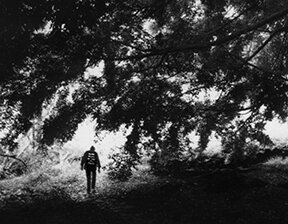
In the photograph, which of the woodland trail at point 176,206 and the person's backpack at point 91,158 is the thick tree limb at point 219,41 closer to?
the person's backpack at point 91,158

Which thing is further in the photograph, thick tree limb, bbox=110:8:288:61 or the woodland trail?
the woodland trail

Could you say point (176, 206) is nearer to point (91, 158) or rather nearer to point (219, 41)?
point (91, 158)

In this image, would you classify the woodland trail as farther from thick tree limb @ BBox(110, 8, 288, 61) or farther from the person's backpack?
thick tree limb @ BBox(110, 8, 288, 61)

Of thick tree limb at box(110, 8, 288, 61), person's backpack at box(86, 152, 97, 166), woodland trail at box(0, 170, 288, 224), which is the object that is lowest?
woodland trail at box(0, 170, 288, 224)

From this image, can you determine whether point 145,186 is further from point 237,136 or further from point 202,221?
point 202,221

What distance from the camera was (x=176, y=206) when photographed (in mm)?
12250

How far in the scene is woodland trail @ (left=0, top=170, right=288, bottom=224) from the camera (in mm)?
10836

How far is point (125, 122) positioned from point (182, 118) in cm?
195

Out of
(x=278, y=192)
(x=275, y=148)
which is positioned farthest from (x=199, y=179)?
(x=275, y=148)

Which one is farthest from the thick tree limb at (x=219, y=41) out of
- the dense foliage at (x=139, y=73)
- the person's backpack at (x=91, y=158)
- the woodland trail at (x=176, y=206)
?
the woodland trail at (x=176, y=206)

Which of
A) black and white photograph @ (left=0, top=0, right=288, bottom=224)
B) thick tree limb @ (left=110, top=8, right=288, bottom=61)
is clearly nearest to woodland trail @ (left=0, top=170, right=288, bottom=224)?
black and white photograph @ (left=0, top=0, right=288, bottom=224)

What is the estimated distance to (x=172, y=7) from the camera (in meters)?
13.1

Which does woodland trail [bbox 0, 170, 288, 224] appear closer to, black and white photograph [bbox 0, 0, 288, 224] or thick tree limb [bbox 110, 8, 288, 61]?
black and white photograph [bbox 0, 0, 288, 224]

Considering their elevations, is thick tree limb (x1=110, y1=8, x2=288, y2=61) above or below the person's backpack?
above
